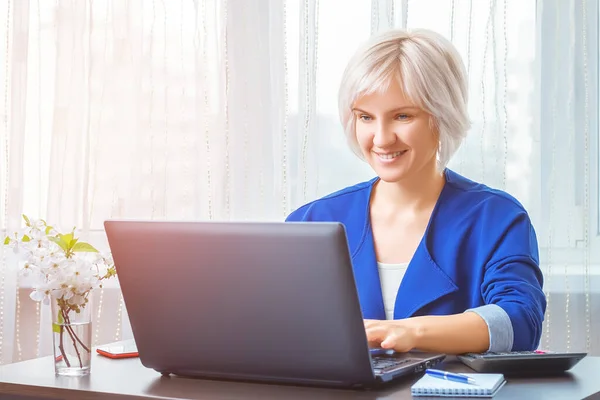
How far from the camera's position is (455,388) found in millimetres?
1117

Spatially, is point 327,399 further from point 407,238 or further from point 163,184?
point 163,184

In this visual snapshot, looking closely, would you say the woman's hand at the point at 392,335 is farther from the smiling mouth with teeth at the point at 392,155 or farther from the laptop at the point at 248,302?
the smiling mouth with teeth at the point at 392,155

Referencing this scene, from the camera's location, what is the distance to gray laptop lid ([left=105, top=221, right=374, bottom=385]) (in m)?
1.12

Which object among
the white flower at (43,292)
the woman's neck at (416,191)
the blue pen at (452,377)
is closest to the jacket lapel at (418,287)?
the woman's neck at (416,191)

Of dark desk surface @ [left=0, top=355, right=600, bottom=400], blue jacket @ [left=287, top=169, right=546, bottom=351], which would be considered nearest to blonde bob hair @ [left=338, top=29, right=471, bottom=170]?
blue jacket @ [left=287, top=169, right=546, bottom=351]

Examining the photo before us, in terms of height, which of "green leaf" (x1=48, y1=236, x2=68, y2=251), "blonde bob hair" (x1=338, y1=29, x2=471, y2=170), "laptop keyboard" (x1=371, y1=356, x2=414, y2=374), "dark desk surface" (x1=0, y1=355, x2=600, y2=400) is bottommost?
"dark desk surface" (x1=0, y1=355, x2=600, y2=400)

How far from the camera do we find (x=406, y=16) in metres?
2.42

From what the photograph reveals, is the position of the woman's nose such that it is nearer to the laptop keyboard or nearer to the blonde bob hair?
the blonde bob hair

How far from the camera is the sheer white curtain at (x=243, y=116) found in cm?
237

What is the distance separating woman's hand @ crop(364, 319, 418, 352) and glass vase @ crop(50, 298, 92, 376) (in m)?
0.42

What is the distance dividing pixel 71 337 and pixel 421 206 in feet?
2.66

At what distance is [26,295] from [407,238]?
1.55 metres

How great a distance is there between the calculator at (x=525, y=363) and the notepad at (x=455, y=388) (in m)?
0.10

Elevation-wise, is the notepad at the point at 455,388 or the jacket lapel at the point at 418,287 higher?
the jacket lapel at the point at 418,287
